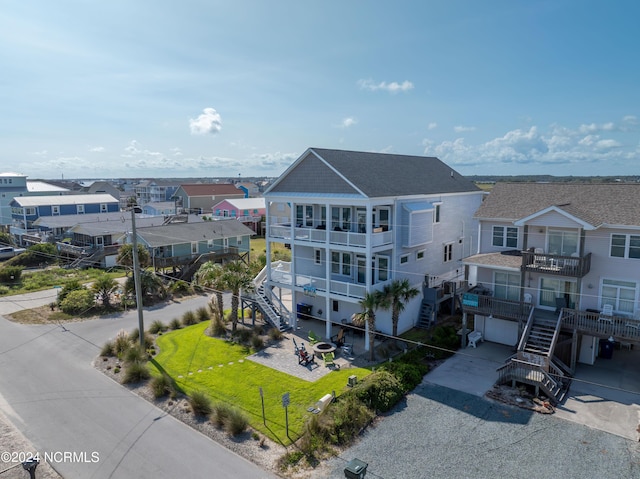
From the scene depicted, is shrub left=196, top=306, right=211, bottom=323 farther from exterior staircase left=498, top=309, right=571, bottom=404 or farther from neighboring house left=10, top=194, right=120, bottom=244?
neighboring house left=10, top=194, right=120, bottom=244

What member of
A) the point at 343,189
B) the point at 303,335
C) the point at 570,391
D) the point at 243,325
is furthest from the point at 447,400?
the point at 243,325

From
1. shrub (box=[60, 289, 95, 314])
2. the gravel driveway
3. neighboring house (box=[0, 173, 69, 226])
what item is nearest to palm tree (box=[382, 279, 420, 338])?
the gravel driveway

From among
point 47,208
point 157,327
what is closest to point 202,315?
point 157,327

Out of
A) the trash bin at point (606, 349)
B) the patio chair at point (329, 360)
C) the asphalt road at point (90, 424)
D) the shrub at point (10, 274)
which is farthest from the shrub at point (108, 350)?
the trash bin at point (606, 349)

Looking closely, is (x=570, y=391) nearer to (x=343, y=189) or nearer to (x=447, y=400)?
(x=447, y=400)

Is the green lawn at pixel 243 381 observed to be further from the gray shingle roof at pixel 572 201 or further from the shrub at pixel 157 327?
the gray shingle roof at pixel 572 201
